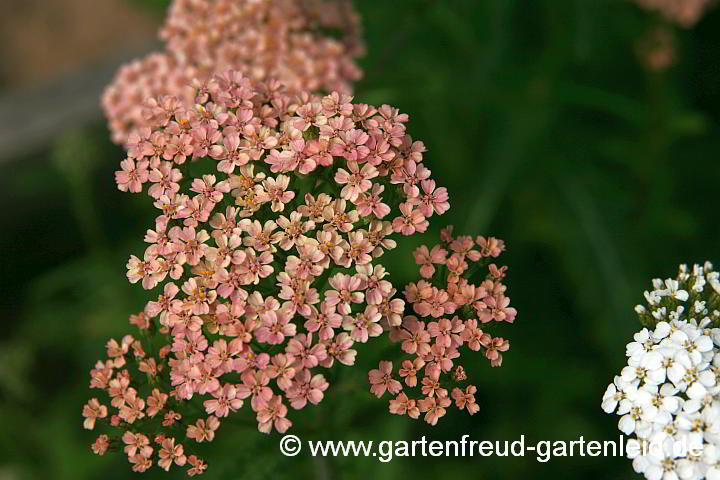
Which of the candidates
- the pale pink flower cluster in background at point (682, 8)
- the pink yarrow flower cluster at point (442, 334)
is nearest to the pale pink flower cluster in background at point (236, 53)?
the pink yarrow flower cluster at point (442, 334)

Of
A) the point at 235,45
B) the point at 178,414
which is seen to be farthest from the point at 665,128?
the point at 178,414

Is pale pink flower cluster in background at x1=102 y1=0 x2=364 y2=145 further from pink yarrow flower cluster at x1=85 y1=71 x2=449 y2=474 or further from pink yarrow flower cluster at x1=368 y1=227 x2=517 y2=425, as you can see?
pink yarrow flower cluster at x1=368 y1=227 x2=517 y2=425

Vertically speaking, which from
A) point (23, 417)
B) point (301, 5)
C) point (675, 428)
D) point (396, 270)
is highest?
point (301, 5)

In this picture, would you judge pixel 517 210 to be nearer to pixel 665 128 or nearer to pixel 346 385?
pixel 665 128

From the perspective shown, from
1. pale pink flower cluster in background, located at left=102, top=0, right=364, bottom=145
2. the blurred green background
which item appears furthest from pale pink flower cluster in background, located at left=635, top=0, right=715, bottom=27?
pale pink flower cluster in background, located at left=102, top=0, right=364, bottom=145

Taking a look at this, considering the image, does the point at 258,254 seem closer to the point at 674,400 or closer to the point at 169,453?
the point at 169,453

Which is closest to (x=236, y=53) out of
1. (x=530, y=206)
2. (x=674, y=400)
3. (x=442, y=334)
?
(x=442, y=334)
